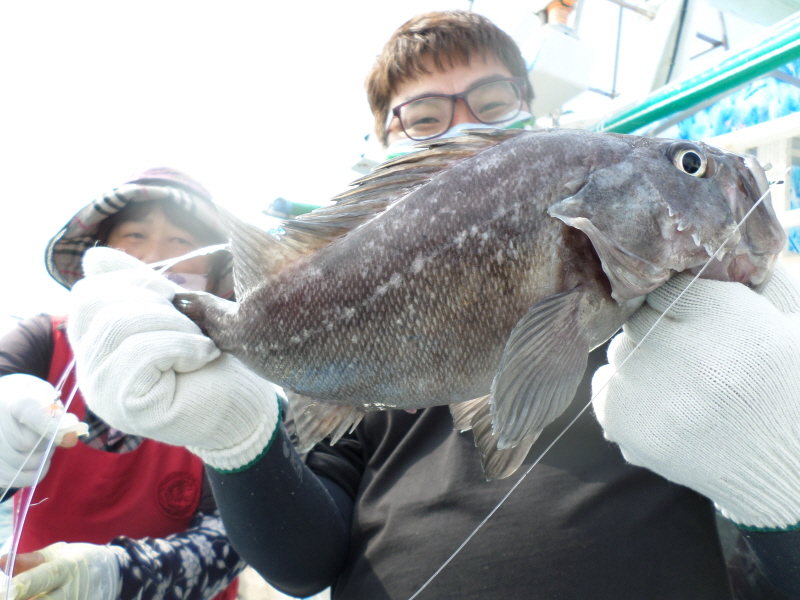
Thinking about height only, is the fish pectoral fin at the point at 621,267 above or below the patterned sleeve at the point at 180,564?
→ above

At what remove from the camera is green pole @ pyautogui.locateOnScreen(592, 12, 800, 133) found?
1.53 m

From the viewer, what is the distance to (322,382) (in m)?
0.78

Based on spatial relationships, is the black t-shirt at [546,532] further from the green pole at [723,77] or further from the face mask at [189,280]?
the green pole at [723,77]

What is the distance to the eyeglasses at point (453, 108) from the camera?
143 centimetres

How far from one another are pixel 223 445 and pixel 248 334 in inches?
14.7

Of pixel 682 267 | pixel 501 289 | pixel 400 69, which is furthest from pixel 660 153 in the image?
pixel 400 69

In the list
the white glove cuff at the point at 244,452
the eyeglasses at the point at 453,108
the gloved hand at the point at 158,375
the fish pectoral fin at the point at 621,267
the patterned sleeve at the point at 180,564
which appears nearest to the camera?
the fish pectoral fin at the point at 621,267

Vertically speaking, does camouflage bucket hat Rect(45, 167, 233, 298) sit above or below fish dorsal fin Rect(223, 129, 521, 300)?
below

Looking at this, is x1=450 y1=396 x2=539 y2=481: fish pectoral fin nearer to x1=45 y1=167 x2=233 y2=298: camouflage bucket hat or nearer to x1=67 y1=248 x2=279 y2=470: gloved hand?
x1=67 y1=248 x2=279 y2=470: gloved hand

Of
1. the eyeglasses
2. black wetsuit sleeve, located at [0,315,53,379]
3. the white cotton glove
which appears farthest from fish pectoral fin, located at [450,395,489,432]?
black wetsuit sleeve, located at [0,315,53,379]

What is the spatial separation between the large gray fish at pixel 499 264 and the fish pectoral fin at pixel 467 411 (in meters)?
0.03

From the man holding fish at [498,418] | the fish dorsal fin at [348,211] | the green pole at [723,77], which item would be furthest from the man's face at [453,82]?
the green pole at [723,77]

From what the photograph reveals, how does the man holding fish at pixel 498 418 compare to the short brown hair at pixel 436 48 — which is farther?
the short brown hair at pixel 436 48

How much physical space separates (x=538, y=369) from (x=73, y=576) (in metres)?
1.25
